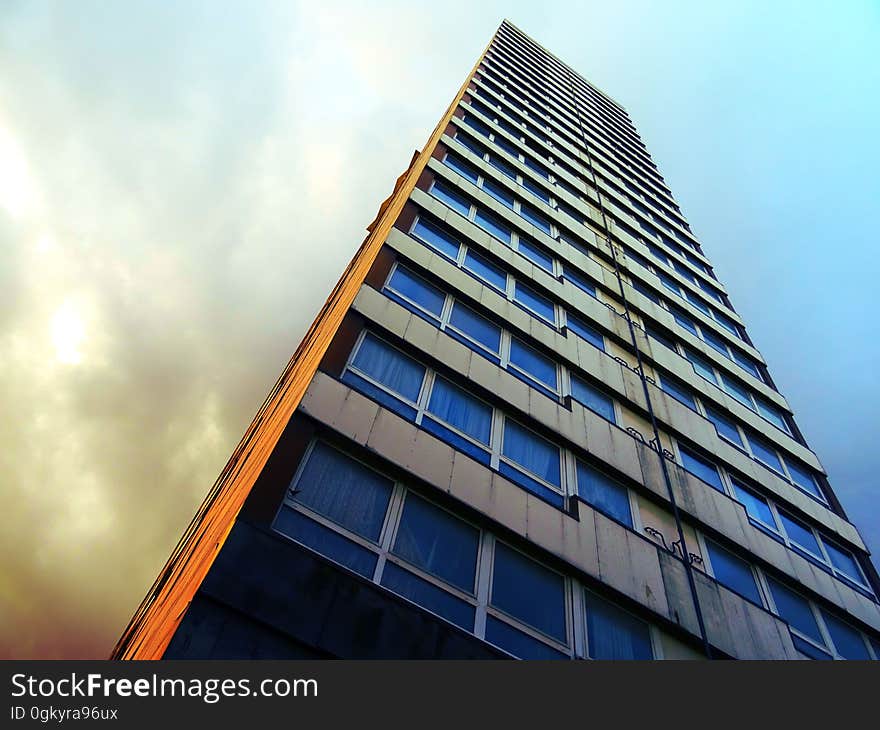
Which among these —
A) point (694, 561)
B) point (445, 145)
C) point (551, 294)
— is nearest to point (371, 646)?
point (694, 561)

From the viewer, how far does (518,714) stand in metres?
4.62

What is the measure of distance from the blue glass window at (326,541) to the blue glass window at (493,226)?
1058cm

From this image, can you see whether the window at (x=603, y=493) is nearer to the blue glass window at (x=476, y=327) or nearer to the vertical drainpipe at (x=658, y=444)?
the vertical drainpipe at (x=658, y=444)

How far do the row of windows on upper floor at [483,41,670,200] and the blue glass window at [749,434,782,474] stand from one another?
64.0 ft

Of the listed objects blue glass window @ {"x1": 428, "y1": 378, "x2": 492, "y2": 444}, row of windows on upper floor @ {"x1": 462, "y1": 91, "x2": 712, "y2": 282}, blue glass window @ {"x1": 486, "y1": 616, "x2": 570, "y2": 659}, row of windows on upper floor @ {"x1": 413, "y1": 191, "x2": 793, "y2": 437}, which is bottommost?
blue glass window @ {"x1": 486, "y1": 616, "x2": 570, "y2": 659}

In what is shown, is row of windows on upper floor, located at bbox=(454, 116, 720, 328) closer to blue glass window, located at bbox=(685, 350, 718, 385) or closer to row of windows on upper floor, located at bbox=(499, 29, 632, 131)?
blue glass window, located at bbox=(685, 350, 718, 385)

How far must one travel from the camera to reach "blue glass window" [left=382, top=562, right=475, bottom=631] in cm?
638

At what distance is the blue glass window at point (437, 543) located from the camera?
687 cm

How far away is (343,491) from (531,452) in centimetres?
390

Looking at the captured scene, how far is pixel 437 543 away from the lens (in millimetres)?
7164

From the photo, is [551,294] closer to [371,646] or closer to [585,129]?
[371,646]

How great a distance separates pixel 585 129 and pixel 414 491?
100ft

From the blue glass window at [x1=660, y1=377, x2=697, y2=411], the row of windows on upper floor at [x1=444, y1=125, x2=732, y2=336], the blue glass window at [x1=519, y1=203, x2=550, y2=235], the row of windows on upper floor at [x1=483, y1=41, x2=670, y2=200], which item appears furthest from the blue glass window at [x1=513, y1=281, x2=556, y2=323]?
the row of windows on upper floor at [x1=483, y1=41, x2=670, y2=200]

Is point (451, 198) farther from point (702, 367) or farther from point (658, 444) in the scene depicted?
point (702, 367)
